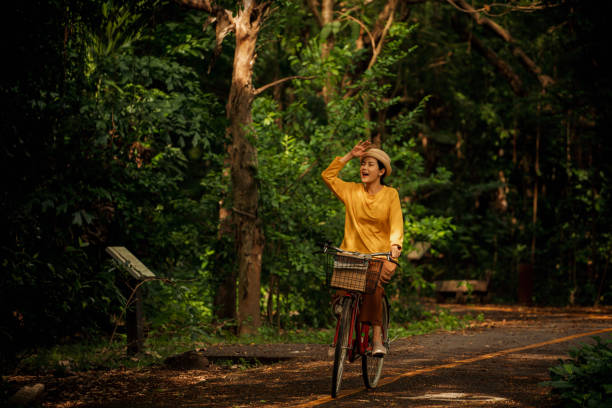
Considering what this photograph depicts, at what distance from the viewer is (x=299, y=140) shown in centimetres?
1622

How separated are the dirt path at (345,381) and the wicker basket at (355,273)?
1050mm

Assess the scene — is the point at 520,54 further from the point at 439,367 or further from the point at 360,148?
the point at 360,148

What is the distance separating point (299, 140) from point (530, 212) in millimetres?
14528

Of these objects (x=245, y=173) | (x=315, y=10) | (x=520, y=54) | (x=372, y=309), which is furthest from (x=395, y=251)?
(x=520, y=54)

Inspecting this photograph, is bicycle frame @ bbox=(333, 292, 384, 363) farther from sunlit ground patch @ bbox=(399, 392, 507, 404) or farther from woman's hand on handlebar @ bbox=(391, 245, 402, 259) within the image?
sunlit ground patch @ bbox=(399, 392, 507, 404)

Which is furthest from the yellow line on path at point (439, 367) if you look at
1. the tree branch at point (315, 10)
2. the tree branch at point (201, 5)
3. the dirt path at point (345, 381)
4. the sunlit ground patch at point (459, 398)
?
the tree branch at point (315, 10)

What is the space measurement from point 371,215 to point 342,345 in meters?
1.39

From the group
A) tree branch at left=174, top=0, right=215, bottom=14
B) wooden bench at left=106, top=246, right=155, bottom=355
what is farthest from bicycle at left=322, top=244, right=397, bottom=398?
tree branch at left=174, top=0, right=215, bottom=14

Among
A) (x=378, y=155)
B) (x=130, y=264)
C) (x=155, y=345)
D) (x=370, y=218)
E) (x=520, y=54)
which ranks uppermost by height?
(x=520, y=54)

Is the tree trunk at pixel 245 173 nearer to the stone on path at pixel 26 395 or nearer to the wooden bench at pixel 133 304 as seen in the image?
the wooden bench at pixel 133 304

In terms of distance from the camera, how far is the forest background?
9156mm

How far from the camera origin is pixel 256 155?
48.4ft

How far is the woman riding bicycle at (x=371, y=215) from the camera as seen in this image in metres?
7.93

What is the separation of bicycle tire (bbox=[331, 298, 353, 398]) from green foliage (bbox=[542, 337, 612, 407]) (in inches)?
71.6
